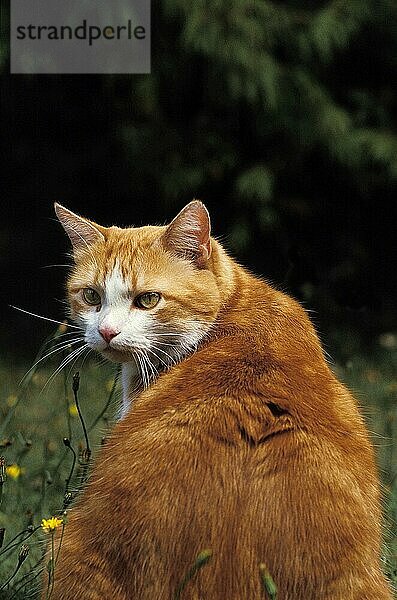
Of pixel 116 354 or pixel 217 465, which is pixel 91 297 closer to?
pixel 116 354

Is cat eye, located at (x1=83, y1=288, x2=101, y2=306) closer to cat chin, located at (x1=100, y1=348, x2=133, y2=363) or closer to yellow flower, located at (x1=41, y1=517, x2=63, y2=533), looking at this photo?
cat chin, located at (x1=100, y1=348, x2=133, y2=363)

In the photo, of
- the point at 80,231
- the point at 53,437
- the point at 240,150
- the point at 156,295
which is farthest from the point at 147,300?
the point at 240,150

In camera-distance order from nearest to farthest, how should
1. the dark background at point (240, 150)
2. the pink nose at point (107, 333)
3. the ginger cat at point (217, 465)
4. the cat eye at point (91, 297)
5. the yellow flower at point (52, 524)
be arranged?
the ginger cat at point (217, 465)
the yellow flower at point (52, 524)
the pink nose at point (107, 333)
the cat eye at point (91, 297)
the dark background at point (240, 150)

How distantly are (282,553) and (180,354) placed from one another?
60cm

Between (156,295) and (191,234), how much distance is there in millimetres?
180

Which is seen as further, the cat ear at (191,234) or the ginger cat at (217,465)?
the cat ear at (191,234)

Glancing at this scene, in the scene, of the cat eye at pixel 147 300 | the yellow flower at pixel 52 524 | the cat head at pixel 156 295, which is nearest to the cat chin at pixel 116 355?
the cat head at pixel 156 295

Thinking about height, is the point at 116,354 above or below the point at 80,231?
below

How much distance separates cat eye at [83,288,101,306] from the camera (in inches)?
102

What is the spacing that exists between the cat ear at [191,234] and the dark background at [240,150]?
3.22 metres

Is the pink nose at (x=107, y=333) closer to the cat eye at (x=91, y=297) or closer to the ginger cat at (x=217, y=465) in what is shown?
the ginger cat at (x=217, y=465)

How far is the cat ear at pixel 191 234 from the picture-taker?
251cm

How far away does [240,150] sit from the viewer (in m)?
6.58

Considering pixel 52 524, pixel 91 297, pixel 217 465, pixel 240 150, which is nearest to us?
pixel 217 465
